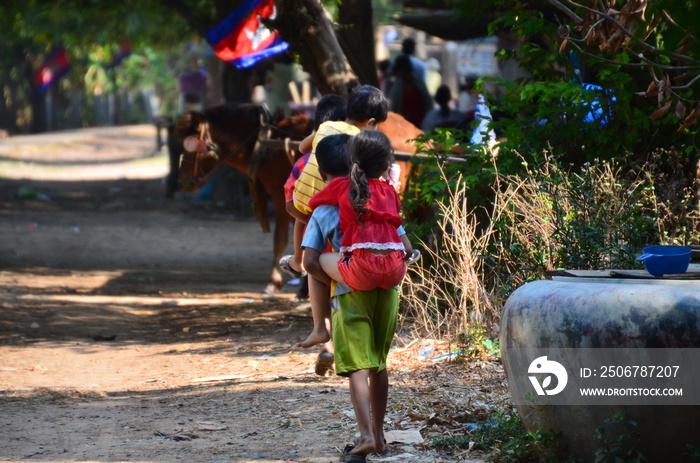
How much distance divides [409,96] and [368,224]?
37.6 ft

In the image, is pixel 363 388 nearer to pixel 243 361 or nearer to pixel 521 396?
pixel 521 396

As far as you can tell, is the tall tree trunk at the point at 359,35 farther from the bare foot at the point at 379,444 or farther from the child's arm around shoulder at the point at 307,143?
the bare foot at the point at 379,444

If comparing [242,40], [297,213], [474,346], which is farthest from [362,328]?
[242,40]

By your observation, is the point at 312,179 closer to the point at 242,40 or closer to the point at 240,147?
the point at 240,147

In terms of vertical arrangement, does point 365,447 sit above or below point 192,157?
below

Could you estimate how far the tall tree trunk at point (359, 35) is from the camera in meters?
9.93

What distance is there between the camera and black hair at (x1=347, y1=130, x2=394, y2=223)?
4.04m

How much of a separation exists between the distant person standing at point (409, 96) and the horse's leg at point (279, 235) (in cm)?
602

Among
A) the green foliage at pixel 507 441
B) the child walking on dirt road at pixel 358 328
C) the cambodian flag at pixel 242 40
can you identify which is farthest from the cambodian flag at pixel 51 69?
the green foliage at pixel 507 441

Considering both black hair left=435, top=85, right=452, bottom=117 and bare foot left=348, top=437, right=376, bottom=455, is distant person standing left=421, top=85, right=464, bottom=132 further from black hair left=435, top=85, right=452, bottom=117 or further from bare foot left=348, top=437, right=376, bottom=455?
bare foot left=348, top=437, right=376, bottom=455

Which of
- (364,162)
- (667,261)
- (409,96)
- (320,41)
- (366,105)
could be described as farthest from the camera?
(409,96)

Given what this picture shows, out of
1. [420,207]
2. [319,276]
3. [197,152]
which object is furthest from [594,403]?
[197,152]

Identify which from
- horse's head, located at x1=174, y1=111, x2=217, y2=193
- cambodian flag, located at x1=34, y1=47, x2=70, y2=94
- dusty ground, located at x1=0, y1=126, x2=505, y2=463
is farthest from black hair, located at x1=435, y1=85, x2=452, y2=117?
cambodian flag, located at x1=34, y1=47, x2=70, y2=94

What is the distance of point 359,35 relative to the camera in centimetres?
1003
